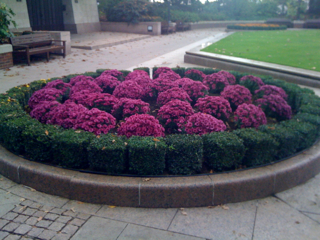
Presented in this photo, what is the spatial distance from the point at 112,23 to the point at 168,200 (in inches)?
939

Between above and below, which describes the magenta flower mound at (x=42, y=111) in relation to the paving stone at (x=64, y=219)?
above

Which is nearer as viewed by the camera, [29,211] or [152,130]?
[29,211]

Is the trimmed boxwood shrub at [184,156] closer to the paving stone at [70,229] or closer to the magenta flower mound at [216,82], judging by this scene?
the paving stone at [70,229]

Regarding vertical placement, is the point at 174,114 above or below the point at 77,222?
above

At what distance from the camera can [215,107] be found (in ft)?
17.1

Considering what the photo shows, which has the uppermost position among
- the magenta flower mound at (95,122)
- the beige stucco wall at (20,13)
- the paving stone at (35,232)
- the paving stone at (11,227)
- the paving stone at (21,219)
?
the beige stucco wall at (20,13)

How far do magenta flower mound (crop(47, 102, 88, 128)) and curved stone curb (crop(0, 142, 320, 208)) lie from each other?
954 millimetres

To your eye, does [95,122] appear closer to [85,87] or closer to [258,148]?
[85,87]

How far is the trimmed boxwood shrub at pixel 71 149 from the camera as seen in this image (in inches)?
146

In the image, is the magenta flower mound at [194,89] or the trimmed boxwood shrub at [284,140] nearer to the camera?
the trimmed boxwood shrub at [284,140]

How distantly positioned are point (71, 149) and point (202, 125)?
1985 millimetres

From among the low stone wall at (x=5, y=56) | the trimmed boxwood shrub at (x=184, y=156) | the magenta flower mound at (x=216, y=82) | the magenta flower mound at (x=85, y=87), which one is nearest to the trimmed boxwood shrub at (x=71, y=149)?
the trimmed boxwood shrub at (x=184, y=156)

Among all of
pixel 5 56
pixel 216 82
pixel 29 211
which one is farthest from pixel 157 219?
pixel 5 56

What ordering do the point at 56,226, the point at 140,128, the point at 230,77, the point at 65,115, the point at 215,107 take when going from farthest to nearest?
the point at 230,77
the point at 215,107
the point at 65,115
the point at 140,128
the point at 56,226
